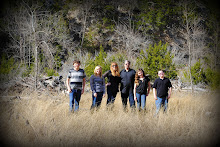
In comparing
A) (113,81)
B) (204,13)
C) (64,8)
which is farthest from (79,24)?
(113,81)

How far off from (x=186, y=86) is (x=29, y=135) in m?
12.6

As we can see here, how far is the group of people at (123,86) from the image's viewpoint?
16.7 feet

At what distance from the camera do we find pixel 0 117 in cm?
452

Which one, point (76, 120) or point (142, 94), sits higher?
point (142, 94)

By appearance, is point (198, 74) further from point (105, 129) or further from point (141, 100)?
point (105, 129)

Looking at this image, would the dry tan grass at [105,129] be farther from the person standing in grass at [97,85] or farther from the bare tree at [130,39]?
the bare tree at [130,39]

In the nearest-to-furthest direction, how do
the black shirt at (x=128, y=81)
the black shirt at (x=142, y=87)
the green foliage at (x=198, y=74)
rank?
1. the black shirt at (x=142, y=87)
2. the black shirt at (x=128, y=81)
3. the green foliage at (x=198, y=74)

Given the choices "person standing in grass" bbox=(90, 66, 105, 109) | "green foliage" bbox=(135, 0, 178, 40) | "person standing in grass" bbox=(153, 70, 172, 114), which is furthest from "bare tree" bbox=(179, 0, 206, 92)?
"green foliage" bbox=(135, 0, 178, 40)

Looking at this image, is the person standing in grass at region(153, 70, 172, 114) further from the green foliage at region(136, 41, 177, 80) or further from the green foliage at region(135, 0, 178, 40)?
the green foliage at region(135, 0, 178, 40)

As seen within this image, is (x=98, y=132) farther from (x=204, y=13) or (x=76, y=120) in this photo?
(x=204, y=13)

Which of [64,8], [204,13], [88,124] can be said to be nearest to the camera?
[88,124]

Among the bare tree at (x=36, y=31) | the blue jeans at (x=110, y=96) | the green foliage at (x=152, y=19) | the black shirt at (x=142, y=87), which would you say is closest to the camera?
the black shirt at (x=142, y=87)

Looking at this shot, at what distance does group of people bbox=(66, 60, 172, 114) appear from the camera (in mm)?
5102

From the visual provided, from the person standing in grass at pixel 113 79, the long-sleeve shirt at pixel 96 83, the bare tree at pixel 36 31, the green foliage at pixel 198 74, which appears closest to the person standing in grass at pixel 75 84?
the long-sleeve shirt at pixel 96 83
